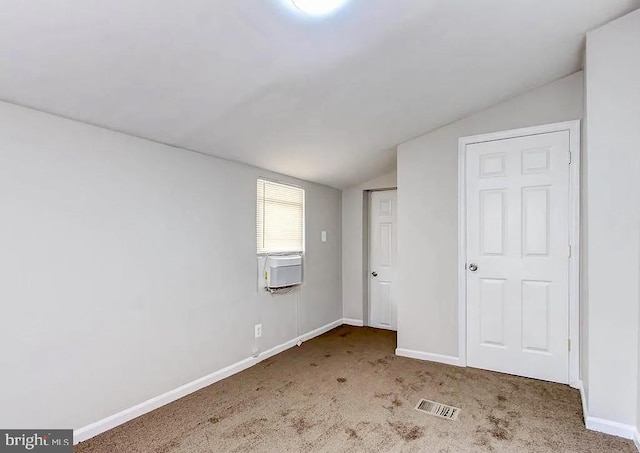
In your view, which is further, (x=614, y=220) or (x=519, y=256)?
(x=519, y=256)

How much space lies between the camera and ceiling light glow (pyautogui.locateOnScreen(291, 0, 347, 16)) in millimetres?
1677

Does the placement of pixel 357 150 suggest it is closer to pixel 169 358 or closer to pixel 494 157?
pixel 494 157

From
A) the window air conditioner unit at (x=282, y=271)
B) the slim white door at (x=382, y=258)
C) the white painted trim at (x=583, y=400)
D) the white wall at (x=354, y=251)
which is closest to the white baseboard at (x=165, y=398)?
the window air conditioner unit at (x=282, y=271)

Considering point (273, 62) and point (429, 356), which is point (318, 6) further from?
point (429, 356)

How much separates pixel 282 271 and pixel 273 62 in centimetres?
213

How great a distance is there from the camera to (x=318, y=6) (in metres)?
1.71

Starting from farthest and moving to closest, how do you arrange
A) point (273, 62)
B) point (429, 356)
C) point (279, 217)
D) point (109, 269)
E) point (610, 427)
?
point (279, 217) → point (429, 356) → point (109, 269) → point (610, 427) → point (273, 62)

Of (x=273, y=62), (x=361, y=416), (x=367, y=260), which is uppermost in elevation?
(x=273, y=62)

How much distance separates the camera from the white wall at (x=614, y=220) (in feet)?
A: 7.25

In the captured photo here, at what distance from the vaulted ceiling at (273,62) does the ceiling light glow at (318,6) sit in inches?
2.1

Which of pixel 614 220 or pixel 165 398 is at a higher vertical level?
pixel 614 220

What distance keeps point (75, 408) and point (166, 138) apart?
70.2 inches

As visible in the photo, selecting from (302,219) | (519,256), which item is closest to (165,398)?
(302,219)

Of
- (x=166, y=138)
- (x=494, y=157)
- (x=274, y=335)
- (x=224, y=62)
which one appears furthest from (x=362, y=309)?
(x=224, y=62)
